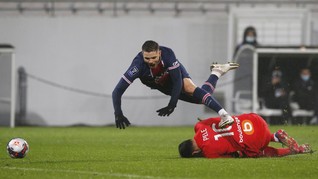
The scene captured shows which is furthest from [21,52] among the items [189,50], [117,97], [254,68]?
[117,97]

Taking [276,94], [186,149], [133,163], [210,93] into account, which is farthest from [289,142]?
[276,94]

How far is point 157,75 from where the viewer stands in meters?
14.7

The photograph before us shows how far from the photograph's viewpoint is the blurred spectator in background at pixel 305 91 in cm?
2631

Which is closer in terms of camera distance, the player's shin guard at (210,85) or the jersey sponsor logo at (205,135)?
the jersey sponsor logo at (205,135)

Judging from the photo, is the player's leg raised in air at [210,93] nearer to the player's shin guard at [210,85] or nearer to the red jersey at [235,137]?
the player's shin guard at [210,85]

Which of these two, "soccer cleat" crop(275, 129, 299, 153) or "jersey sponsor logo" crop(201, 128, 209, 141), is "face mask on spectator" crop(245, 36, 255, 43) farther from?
"jersey sponsor logo" crop(201, 128, 209, 141)

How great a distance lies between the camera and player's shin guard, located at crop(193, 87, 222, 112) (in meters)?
14.1

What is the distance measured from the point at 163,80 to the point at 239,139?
2419 millimetres

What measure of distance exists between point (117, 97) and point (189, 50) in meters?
14.1

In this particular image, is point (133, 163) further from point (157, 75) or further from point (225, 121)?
point (157, 75)

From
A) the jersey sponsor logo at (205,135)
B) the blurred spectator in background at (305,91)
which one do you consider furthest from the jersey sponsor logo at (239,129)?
the blurred spectator in background at (305,91)

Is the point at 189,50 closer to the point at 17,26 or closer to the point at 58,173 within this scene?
the point at 17,26

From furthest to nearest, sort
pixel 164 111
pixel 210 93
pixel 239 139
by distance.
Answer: pixel 210 93
pixel 164 111
pixel 239 139

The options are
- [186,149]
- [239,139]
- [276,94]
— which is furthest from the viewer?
[276,94]
